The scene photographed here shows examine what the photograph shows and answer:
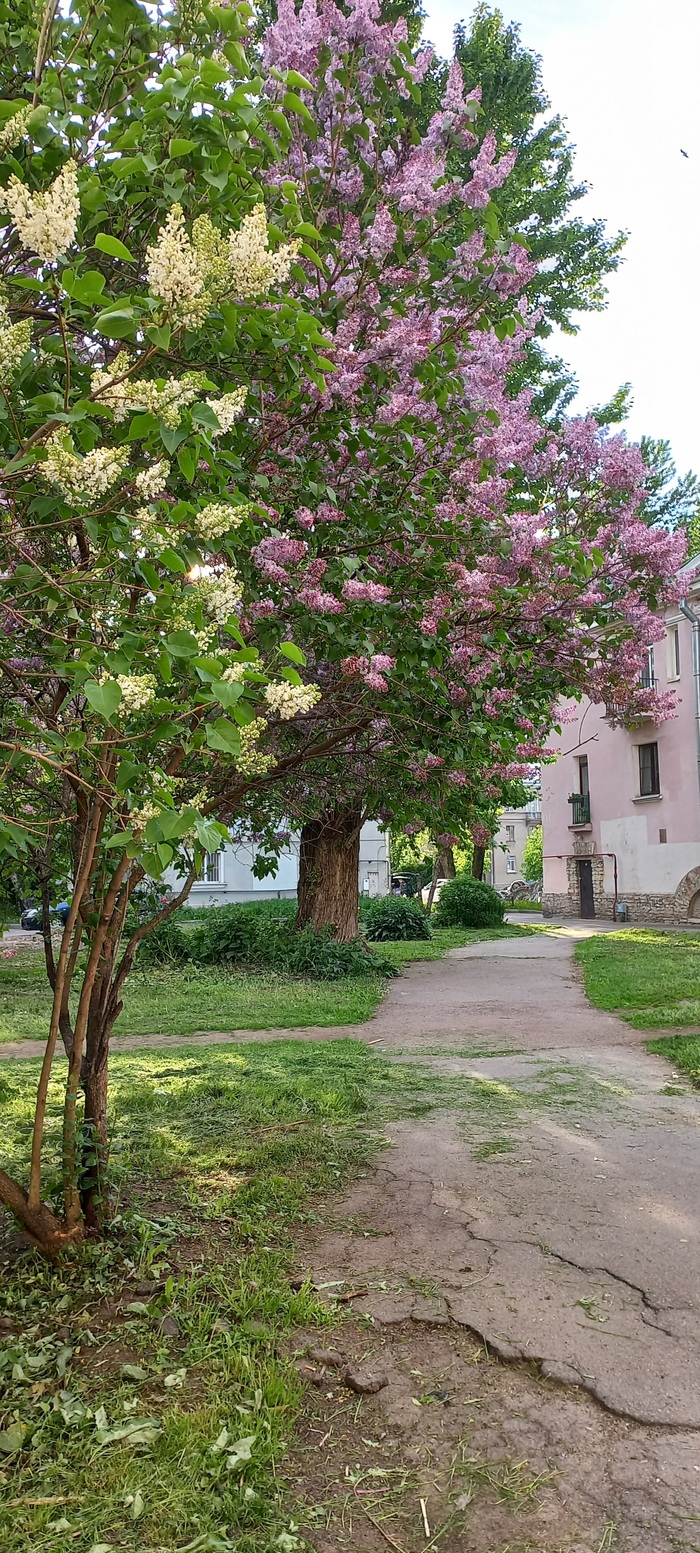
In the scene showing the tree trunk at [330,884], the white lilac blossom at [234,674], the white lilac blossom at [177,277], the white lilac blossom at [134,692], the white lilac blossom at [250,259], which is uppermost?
the white lilac blossom at [250,259]

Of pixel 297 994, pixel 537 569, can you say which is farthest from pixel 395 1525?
pixel 297 994

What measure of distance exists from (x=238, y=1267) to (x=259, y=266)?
126 inches

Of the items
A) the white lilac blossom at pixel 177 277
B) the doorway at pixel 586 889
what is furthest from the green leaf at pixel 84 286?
the doorway at pixel 586 889

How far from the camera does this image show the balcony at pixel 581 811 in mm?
31516

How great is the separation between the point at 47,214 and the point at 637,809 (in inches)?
1118

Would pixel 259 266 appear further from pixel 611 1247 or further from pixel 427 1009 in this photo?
pixel 427 1009

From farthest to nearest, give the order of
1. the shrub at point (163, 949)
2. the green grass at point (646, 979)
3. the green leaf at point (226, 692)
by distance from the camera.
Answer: the shrub at point (163, 949) → the green grass at point (646, 979) → the green leaf at point (226, 692)

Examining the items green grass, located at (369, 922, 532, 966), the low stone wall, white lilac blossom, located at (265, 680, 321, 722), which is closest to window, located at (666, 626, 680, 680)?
the low stone wall

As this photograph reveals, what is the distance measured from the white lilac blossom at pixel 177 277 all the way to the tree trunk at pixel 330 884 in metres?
12.7

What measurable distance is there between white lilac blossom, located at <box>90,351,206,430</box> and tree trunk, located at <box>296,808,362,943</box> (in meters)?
12.6

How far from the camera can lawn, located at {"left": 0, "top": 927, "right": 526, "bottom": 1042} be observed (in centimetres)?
943

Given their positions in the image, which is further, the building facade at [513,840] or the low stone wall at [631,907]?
the building facade at [513,840]

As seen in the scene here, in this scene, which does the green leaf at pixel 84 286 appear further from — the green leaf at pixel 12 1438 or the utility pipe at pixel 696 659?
the utility pipe at pixel 696 659

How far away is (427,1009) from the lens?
420 inches
